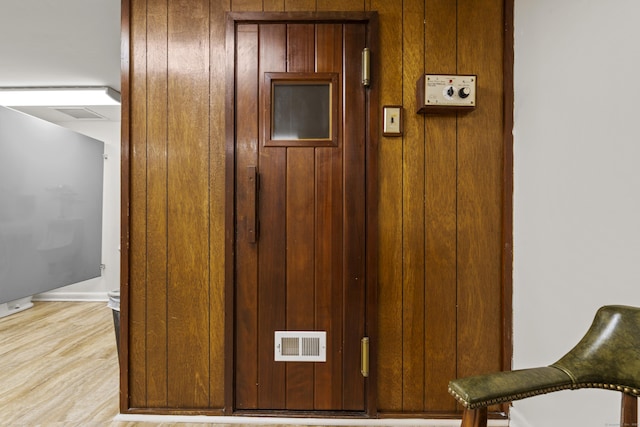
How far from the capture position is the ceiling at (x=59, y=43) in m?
2.24

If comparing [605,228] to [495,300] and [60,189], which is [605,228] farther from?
[60,189]

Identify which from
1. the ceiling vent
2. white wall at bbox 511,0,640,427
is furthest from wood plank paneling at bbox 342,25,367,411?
the ceiling vent

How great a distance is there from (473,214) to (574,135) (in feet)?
1.80

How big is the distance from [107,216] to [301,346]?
363cm

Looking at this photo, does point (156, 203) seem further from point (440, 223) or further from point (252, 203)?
point (440, 223)

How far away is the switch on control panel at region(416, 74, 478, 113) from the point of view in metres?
1.68

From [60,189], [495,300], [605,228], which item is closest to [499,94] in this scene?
[605,228]

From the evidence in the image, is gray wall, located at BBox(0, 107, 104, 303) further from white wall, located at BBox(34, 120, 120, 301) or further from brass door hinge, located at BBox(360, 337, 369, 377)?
brass door hinge, located at BBox(360, 337, 369, 377)

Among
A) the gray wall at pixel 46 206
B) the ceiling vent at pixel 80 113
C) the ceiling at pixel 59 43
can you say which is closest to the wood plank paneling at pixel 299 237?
the ceiling at pixel 59 43

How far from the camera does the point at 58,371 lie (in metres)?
2.35

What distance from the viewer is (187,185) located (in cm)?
179

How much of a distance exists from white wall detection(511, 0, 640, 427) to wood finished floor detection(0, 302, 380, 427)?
1489mm

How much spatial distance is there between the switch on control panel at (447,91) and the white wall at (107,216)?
12.9 ft

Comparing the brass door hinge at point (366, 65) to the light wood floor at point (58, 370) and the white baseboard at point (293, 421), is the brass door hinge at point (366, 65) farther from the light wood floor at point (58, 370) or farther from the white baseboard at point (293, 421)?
the light wood floor at point (58, 370)
